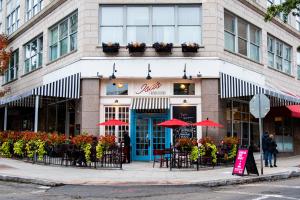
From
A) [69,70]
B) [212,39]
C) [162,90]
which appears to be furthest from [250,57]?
[69,70]

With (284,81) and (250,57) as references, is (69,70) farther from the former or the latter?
(284,81)

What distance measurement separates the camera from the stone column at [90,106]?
76.7ft

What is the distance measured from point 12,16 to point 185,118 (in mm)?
20265

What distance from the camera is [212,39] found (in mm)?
23859

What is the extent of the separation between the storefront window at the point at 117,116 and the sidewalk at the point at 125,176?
3785 mm

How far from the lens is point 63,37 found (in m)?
27.0

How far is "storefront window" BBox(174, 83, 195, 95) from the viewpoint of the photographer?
943 inches

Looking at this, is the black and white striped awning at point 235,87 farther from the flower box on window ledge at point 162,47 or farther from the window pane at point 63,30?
the window pane at point 63,30

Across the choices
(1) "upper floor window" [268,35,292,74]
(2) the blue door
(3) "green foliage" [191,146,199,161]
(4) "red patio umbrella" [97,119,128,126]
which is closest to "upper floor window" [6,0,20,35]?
(2) the blue door

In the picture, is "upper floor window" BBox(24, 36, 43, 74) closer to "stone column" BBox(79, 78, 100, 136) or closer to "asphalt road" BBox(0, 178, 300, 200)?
"stone column" BBox(79, 78, 100, 136)

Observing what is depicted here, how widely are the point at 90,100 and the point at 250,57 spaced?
10232mm

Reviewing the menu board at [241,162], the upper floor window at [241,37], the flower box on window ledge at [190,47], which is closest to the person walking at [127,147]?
the flower box on window ledge at [190,47]

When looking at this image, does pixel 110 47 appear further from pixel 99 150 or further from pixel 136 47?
pixel 99 150

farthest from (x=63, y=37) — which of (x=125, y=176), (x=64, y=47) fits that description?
(x=125, y=176)
